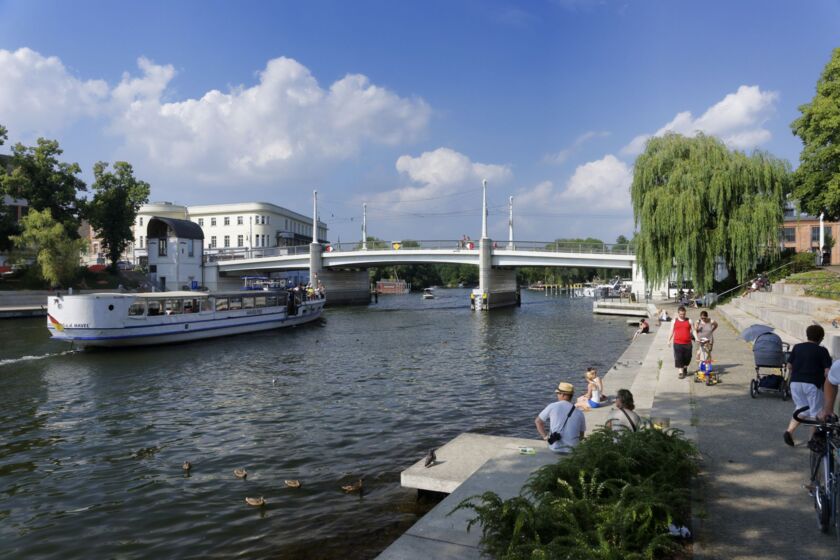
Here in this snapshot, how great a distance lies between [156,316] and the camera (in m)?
31.3

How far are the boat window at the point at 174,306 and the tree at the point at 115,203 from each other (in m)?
40.6

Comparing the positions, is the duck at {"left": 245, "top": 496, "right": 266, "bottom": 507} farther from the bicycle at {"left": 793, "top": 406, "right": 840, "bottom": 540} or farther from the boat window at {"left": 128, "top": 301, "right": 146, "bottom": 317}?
the boat window at {"left": 128, "top": 301, "right": 146, "bottom": 317}

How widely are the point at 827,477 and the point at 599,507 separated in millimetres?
2306

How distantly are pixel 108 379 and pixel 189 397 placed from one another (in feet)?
18.8

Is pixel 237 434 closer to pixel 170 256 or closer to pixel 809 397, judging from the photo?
pixel 809 397

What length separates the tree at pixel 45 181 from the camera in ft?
198

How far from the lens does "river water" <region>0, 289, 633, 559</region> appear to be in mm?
8609

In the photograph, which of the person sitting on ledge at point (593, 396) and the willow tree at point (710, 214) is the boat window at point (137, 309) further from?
the willow tree at point (710, 214)

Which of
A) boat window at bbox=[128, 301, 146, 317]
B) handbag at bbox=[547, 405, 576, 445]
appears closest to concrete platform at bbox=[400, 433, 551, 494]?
handbag at bbox=[547, 405, 576, 445]

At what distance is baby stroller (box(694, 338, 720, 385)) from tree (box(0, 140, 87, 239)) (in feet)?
211

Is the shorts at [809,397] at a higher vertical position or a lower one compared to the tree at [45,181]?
lower

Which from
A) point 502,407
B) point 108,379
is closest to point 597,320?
point 502,407

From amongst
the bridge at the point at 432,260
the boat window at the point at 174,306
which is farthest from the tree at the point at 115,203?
the boat window at the point at 174,306

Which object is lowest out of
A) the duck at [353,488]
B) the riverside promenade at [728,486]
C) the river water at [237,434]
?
the river water at [237,434]
